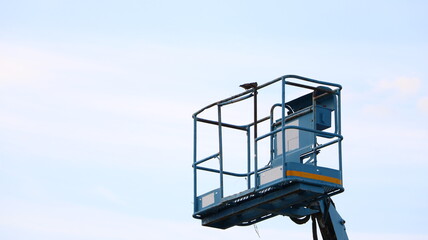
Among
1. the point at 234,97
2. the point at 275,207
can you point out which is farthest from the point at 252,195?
the point at 234,97

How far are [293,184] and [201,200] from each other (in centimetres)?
304

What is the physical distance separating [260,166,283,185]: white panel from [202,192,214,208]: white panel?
6.26 feet

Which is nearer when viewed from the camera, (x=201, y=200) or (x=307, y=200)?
(x=307, y=200)

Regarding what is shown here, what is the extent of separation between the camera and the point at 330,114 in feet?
72.6

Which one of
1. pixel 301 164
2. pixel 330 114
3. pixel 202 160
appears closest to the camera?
pixel 301 164

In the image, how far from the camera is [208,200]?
75.3 feet

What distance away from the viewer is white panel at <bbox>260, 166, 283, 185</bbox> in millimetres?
20797

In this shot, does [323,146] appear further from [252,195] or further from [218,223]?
[218,223]

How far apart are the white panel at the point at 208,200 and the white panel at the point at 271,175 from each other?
191 centimetres

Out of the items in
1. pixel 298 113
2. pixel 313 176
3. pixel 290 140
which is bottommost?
pixel 313 176

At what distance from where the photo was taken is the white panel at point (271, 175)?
68.2ft

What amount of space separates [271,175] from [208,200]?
2.38m

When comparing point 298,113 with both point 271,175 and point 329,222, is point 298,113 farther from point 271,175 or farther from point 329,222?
point 329,222

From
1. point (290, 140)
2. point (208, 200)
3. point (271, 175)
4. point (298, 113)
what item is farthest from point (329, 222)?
point (208, 200)
